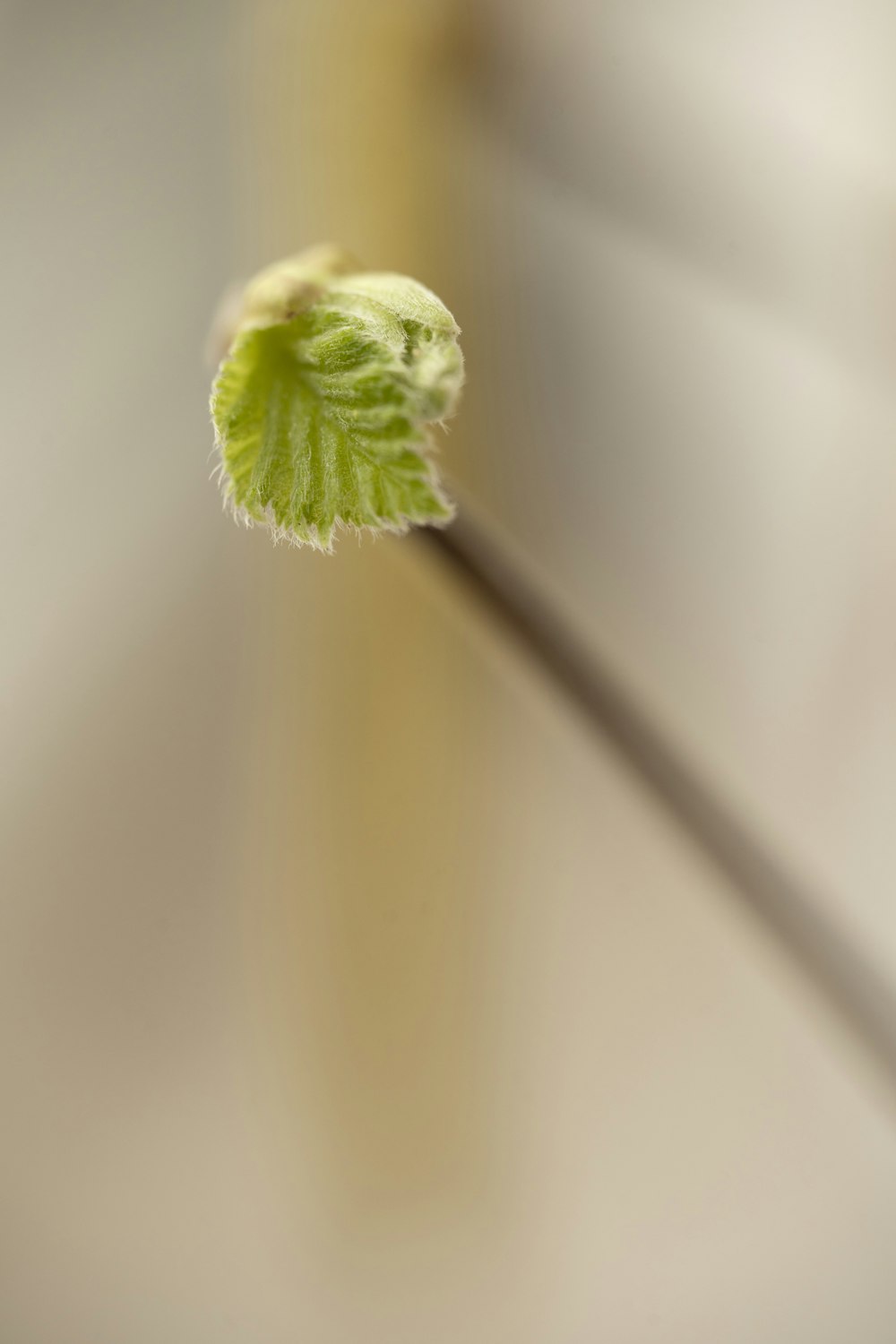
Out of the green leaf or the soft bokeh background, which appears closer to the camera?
the green leaf

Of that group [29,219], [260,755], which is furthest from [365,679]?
[29,219]

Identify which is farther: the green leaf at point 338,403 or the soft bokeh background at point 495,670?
the soft bokeh background at point 495,670

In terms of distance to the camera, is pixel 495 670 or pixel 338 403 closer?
pixel 338 403

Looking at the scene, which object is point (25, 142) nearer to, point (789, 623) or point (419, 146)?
point (419, 146)

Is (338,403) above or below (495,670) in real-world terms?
below
